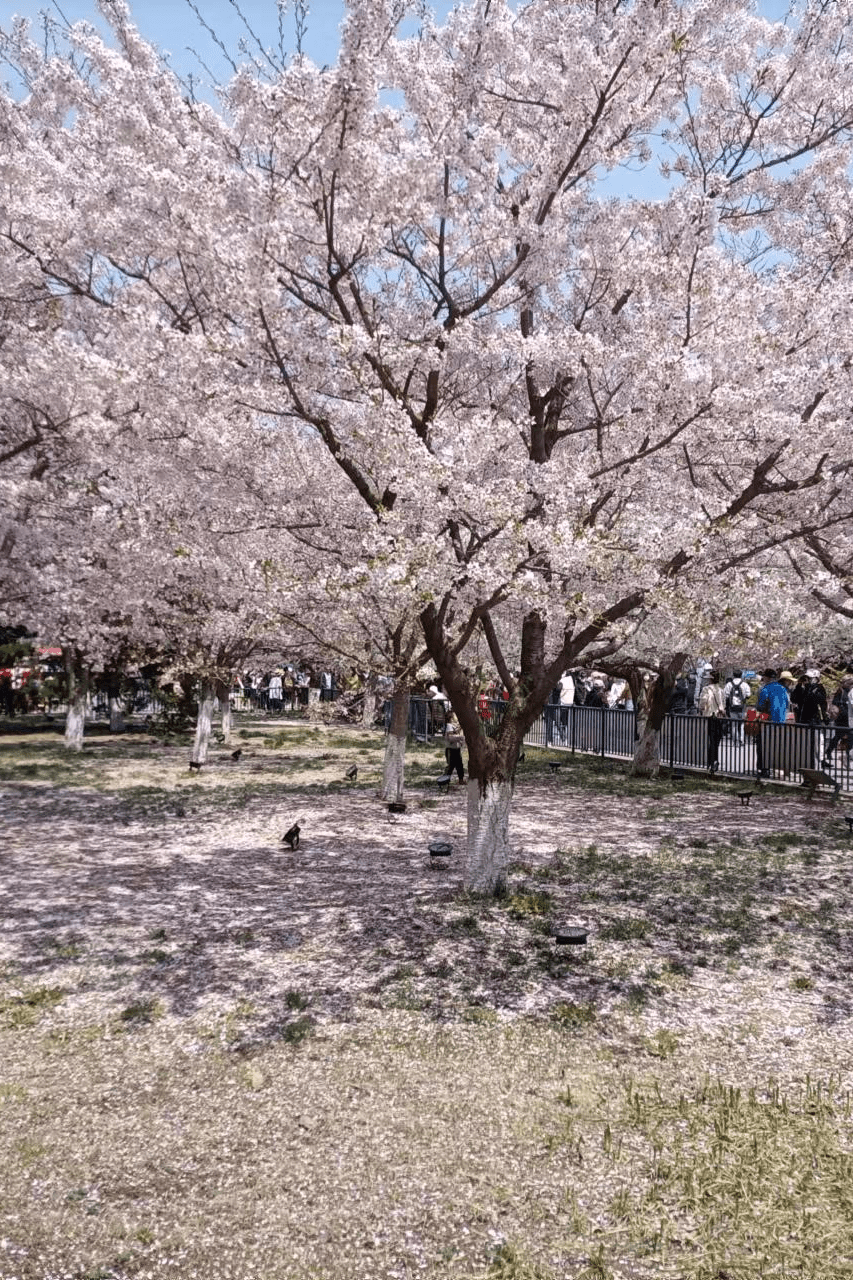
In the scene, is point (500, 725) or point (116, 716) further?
point (116, 716)

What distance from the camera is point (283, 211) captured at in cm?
764

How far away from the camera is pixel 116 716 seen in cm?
3378

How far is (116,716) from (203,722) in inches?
481

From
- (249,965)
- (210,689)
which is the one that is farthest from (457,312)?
(210,689)

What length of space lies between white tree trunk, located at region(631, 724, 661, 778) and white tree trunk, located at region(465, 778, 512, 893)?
13000 mm

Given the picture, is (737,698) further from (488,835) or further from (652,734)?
(488,835)

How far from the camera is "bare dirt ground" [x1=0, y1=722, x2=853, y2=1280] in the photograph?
160 inches

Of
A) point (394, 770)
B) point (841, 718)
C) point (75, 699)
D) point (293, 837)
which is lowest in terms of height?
point (293, 837)

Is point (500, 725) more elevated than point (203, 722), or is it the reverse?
point (500, 725)

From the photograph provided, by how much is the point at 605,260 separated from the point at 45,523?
45.1 feet

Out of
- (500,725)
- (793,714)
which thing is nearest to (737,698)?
(793,714)

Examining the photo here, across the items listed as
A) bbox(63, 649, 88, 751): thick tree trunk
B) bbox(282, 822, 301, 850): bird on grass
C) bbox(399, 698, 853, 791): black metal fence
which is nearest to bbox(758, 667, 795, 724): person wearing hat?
bbox(399, 698, 853, 791): black metal fence

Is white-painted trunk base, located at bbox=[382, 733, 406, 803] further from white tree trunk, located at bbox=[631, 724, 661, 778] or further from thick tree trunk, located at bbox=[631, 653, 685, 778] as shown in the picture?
white tree trunk, located at bbox=[631, 724, 661, 778]

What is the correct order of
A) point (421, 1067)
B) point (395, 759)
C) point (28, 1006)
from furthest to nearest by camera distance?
point (395, 759) < point (28, 1006) < point (421, 1067)
